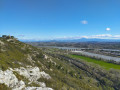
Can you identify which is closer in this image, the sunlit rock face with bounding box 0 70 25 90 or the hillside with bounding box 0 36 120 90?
the sunlit rock face with bounding box 0 70 25 90

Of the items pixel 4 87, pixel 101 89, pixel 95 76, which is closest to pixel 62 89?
pixel 4 87

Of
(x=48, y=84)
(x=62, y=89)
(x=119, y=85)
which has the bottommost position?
(x=119, y=85)

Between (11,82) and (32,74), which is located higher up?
(11,82)

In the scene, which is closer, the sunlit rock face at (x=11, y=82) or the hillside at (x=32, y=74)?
the sunlit rock face at (x=11, y=82)

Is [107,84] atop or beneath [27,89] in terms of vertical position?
beneath

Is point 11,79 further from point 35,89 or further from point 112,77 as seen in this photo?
point 112,77

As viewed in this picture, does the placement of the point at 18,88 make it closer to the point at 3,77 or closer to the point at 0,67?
the point at 3,77

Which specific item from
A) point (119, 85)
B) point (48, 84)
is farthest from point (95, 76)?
point (48, 84)

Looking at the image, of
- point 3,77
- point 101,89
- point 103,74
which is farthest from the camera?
point 103,74

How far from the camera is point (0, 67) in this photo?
18.5m

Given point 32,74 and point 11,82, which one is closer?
point 11,82

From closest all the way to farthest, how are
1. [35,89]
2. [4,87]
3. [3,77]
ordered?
[4,87], [3,77], [35,89]

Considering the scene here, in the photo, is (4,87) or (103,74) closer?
(4,87)

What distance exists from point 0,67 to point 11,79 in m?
4.22
